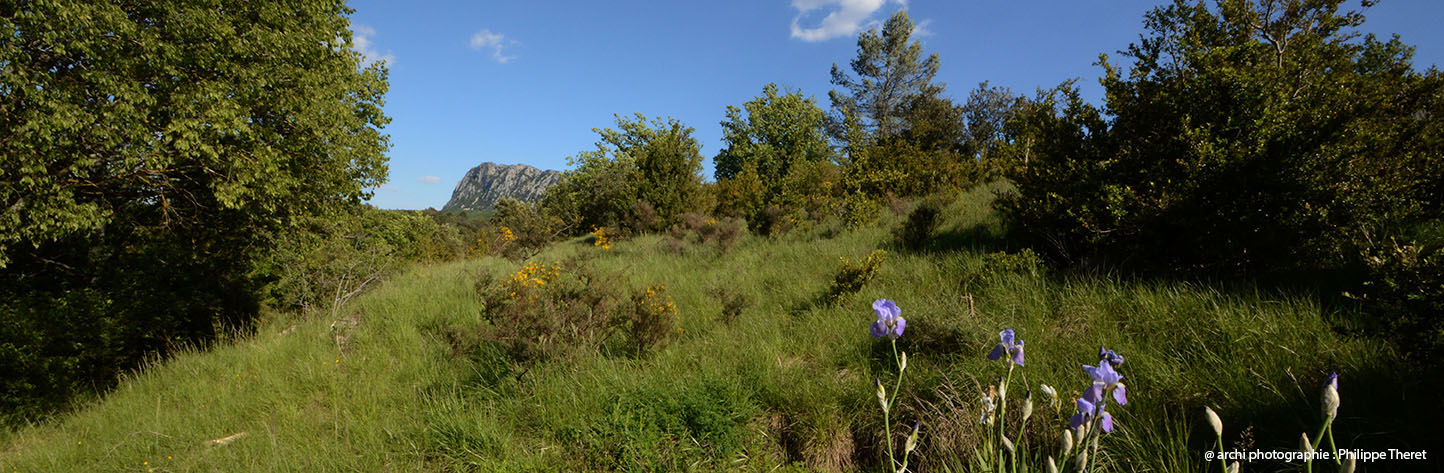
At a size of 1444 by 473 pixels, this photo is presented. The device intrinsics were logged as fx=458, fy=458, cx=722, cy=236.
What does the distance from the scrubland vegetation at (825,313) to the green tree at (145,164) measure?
0.17 feet

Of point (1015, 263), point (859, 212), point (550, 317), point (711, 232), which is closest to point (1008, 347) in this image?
point (1015, 263)

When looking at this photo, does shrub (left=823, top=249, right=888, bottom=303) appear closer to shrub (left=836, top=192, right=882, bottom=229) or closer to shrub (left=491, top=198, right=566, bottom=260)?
shrub (left=836, top=192, right=882, bottom=229)

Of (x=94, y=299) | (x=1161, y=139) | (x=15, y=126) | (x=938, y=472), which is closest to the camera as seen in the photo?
(x=938, y=472)

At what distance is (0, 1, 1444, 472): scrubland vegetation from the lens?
6.68 ft

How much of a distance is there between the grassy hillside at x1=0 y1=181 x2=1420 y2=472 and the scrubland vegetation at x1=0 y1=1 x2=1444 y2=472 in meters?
0.02

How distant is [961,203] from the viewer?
7.81 metres

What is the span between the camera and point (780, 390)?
2768 millimetres

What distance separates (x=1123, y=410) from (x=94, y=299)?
32.1ft

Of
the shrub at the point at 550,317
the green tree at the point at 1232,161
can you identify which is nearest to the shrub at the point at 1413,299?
the green tree at the point at 1232,161

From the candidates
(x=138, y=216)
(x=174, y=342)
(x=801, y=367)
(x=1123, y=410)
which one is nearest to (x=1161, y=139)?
(x=1123, y=410)

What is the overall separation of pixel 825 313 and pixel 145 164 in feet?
26.5

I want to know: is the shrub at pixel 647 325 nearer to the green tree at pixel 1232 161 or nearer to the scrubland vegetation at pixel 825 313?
the scrubland vegetation at pixel 825 313

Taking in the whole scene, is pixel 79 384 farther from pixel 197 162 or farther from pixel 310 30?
pixel 310 30

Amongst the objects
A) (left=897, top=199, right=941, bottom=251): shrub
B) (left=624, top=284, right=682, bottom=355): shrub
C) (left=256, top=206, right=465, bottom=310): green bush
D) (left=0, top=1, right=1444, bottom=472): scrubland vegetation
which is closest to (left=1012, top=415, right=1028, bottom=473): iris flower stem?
(left=0, top=1, right=1444, bottom=472): scrubland vegetation
